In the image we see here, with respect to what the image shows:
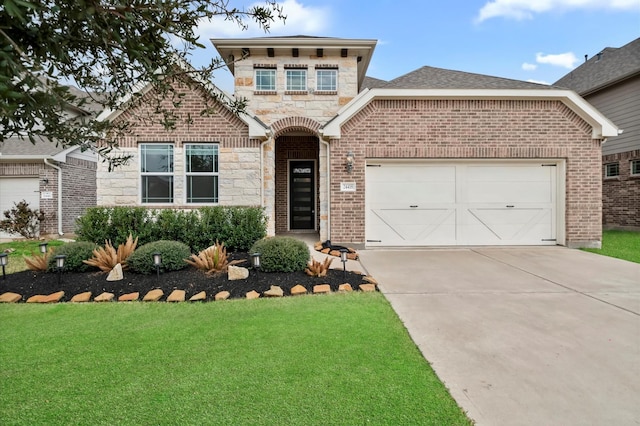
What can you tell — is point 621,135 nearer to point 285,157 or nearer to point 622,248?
point 622,248

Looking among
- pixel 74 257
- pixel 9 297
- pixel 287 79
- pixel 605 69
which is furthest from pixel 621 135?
pixel 9 297

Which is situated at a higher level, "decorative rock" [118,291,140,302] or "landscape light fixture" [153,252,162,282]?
"landscape light fixture" [153,252,162,282]

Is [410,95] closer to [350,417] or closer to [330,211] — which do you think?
[330,211]

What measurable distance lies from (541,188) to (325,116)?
22.6 ft

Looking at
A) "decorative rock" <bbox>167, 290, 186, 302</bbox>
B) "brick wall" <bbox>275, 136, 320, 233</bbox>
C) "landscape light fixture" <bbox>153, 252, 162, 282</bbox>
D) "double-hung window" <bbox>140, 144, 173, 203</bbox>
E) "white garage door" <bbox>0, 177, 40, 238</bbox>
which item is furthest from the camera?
"brick wall" <bbox>275, 136, 320, 233</bbox>

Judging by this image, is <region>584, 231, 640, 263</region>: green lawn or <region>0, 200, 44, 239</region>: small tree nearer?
<region>584, 231, 640, 263</region>: green lawn

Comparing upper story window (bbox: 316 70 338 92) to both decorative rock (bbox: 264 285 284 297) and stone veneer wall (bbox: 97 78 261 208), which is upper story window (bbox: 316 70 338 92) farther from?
decorative rock (bbox: 264 285 284 297)

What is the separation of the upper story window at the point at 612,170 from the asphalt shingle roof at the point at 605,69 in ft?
11.4

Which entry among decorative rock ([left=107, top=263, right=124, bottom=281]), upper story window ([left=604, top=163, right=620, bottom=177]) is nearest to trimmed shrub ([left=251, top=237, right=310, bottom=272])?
decorative rock ([left=107, top=263, right=124, bottom=281])

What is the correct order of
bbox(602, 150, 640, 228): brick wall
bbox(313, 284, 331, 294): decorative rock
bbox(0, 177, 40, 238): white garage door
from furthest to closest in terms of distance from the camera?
1. bbox(602, 150, 640, 228): brick wall
2. bbox(0, 177, 40, 238): white garage door
3. bbox(313, 284, 331, 294): decorative rock

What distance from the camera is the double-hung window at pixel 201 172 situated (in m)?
9.05

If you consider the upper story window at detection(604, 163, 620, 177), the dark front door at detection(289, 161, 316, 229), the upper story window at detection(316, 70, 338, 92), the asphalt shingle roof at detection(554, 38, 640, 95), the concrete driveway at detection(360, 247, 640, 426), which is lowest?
the concrete driveway at detection(360, 247, 640, 426)

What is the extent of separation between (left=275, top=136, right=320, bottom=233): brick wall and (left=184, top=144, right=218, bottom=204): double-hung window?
353 centimetres

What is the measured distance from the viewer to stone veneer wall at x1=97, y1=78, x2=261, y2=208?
8891 mm
